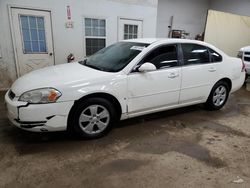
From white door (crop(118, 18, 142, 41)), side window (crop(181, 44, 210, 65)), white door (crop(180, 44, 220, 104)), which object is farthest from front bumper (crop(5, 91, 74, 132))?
white door (crop(118, 18, 142, 41))

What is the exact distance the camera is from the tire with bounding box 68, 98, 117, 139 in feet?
9.84

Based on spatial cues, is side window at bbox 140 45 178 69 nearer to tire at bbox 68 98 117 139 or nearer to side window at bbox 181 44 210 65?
side window at bbox 181 44 210 65

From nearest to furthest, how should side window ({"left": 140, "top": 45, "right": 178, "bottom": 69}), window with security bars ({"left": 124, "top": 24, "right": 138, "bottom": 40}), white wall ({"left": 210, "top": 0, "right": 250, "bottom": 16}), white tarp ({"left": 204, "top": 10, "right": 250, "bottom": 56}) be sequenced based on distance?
side window ({"left": 140, "top": 45, "right": 178, "bottom": 69}) → window with security bars ({"left": 124, "top": 24, "right": 138, "bottom": 40}) → white tarp ({"left": 204, "top": 10, "right": 250, "bottom": 56}) → white wall ({"left": 210, "top": 0, "right": 250, "bottom": 16})

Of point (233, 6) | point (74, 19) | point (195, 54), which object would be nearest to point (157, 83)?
point (195, 54)

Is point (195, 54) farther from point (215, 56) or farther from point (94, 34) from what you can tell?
point (94, 34)

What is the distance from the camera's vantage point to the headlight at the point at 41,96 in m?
2.77

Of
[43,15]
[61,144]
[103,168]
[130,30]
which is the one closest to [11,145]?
[61,144]

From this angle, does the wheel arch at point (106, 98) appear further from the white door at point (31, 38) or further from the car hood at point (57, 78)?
the white door at point (31, 38)

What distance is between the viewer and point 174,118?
4.16 metres

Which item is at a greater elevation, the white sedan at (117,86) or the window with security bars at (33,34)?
the window with security bars at (33,34)

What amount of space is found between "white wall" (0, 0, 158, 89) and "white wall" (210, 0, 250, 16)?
583 cm

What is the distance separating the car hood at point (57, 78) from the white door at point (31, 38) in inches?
116

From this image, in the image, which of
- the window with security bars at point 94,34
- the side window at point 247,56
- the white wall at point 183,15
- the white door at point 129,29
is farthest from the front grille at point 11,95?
the white wall at point 183,15

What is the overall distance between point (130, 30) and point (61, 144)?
5328 millimetres
